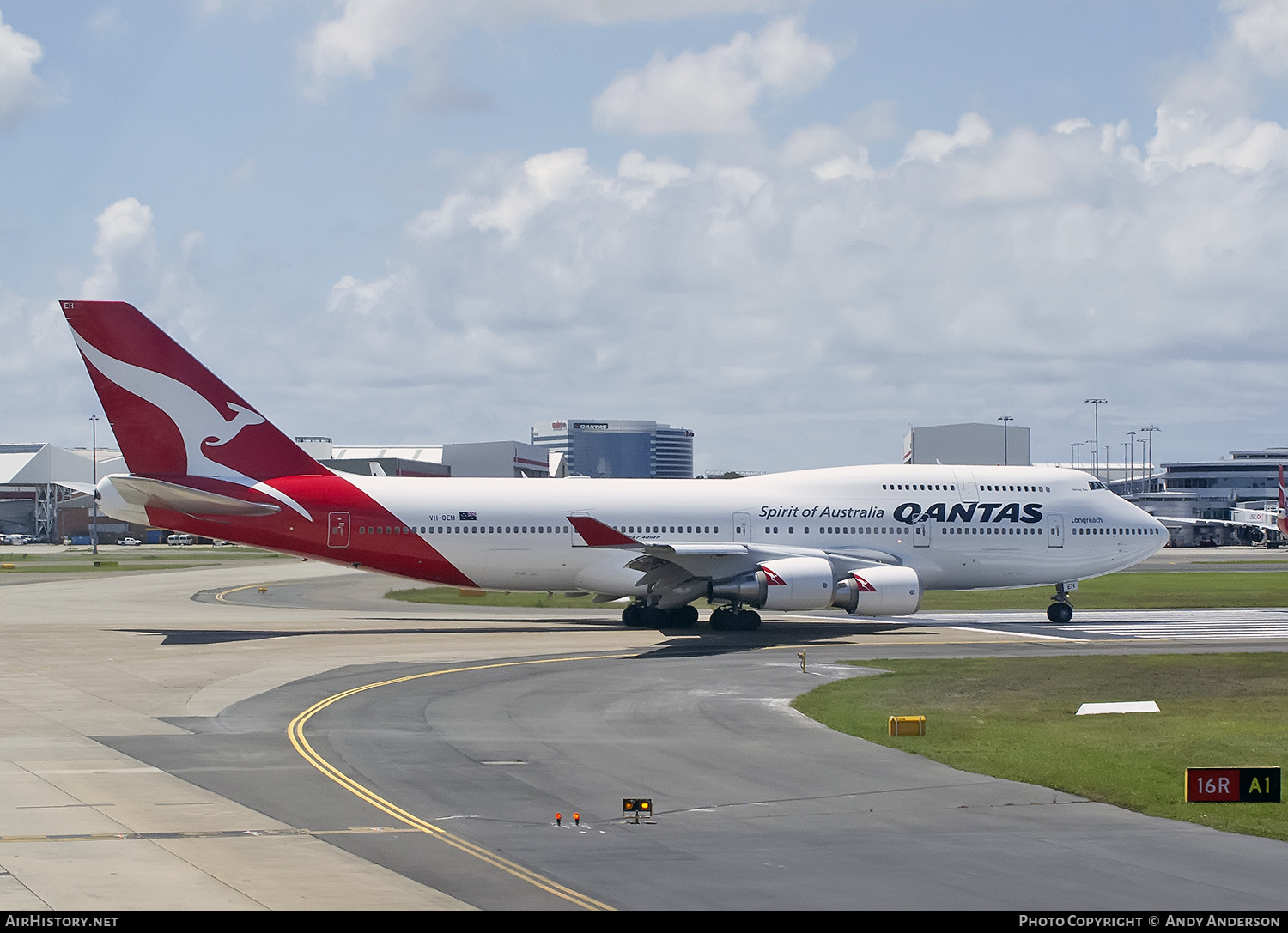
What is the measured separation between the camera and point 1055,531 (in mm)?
45312

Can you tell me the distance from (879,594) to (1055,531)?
9.35 meters

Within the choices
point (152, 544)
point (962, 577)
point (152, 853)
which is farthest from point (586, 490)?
point (152, 544)

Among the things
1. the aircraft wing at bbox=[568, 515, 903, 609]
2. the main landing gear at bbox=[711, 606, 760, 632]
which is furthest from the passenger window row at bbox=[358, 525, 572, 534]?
the main landing gear at bbox=[711, 606, 760, 632]

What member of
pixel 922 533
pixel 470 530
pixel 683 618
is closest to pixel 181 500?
pixel 470 530

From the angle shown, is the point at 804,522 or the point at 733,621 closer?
the point at 733,621

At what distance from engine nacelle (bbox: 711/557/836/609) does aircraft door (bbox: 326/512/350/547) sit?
11797 millimetres

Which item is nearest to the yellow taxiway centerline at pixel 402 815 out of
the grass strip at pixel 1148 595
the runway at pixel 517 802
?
the runway at pixel 517 802

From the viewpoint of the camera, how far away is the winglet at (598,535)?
37.7 meters

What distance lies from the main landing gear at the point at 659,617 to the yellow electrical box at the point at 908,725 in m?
20.7

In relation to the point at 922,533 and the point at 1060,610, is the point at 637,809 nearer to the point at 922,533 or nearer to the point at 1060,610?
the point at 922,533

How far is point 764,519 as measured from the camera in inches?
1697

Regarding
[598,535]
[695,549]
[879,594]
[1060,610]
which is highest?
[598,535]

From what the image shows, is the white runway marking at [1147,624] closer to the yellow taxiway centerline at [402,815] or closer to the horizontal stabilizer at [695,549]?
the horizontal stabilizer at [695,549]

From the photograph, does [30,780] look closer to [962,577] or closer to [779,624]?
[779,624]
